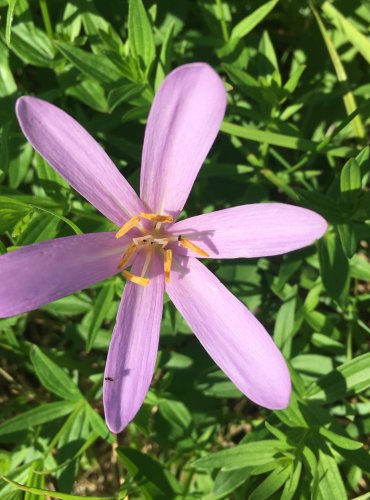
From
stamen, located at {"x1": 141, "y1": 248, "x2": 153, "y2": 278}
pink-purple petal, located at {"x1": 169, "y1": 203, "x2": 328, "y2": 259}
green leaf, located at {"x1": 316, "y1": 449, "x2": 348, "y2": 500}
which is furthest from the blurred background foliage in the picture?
pink-purple petal, located at {"x1": 169, "y1": 203, "x2": 328, "y2": 259}

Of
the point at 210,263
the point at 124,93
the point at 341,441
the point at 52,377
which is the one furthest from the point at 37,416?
the point at 124,93

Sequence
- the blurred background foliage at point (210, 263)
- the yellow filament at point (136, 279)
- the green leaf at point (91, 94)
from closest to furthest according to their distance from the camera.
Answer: the yellow filament at point (136, 279) → the blurred background foliage at point (210, 263) → the green leaf at point (91, 94)

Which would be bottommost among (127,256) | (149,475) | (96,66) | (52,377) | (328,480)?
(149,475)

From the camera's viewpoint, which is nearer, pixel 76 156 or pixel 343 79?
pixel 76 156

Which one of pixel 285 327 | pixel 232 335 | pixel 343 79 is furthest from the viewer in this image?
pixel 343 79

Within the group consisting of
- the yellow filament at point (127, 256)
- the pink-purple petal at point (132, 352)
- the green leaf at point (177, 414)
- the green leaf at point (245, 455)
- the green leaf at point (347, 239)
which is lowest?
the green leaf at point (177, 414)

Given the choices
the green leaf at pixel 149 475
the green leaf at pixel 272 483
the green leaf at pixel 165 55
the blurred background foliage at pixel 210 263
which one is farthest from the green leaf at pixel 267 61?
the green leaf at pixel 149 475

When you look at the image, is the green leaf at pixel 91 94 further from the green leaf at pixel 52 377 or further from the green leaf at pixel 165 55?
the green leaf at pixel 52 377

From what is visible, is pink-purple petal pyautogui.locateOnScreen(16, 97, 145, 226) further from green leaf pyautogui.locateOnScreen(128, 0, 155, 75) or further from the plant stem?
the plant stem

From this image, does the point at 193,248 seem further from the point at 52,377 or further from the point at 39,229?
the point at 52,377
